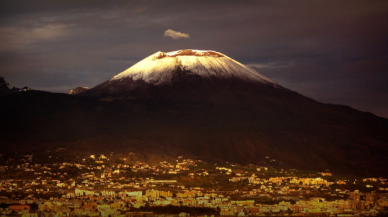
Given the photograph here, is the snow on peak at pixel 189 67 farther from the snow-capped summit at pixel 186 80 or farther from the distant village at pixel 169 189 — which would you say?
the distant village at pixel 169 189

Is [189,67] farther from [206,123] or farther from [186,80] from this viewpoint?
[206,123]

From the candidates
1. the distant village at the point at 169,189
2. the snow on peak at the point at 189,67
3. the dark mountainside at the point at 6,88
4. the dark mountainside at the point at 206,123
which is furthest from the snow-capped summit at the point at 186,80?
the distant village at the point at 169,189

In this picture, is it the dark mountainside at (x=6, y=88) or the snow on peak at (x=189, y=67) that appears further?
the dark mountainside at (x=6, y=88)

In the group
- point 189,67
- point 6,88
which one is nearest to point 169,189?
point 189,67

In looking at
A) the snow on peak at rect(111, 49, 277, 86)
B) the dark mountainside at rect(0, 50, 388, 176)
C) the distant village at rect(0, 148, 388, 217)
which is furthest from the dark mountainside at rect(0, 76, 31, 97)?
the distant village at rect(0, 148, 388, 217)

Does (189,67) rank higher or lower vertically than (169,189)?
higher
